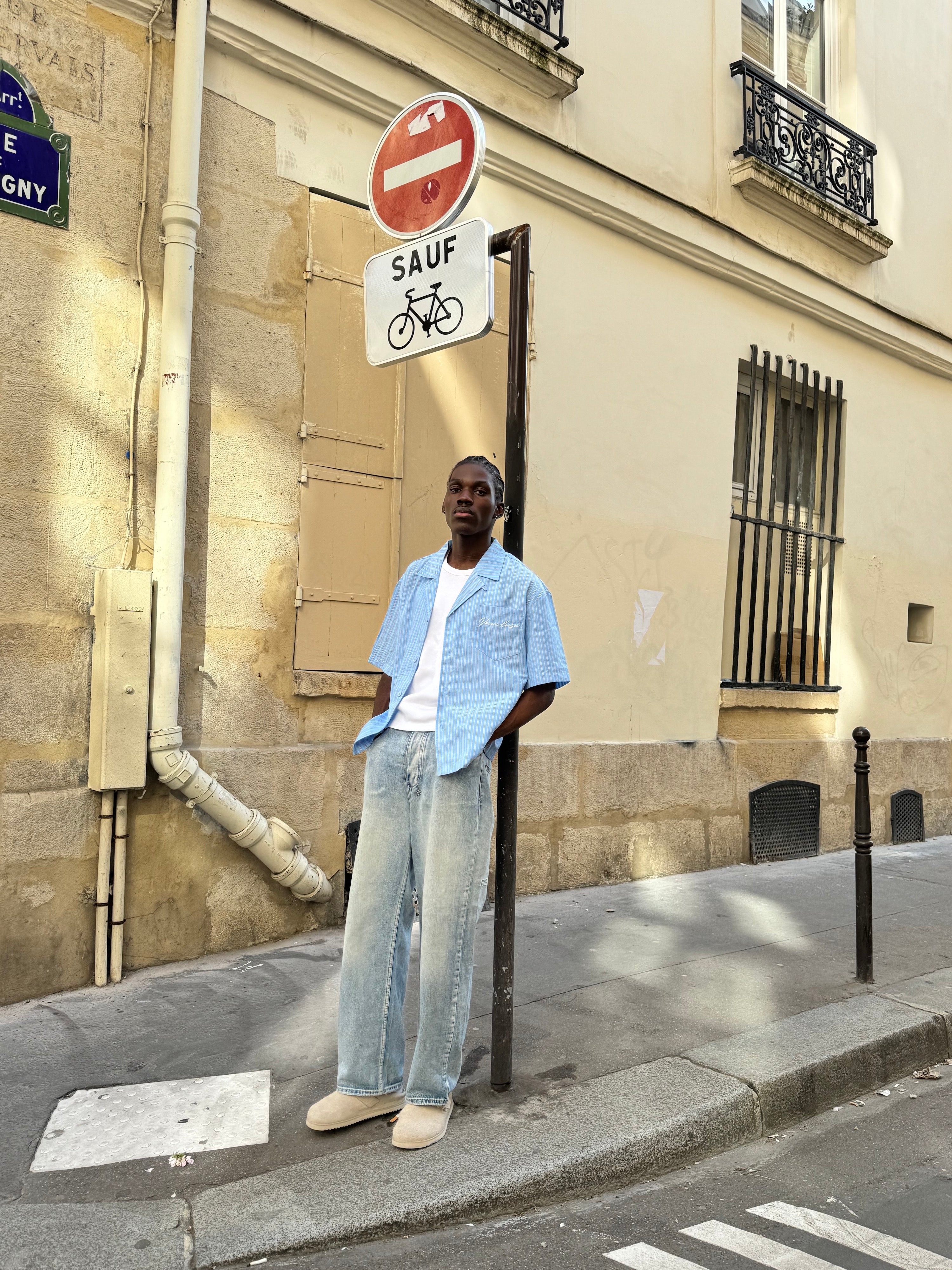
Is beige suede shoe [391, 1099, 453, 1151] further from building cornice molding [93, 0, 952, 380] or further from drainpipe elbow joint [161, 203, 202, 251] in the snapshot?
building cornice molding [93, 0, 952, 380]

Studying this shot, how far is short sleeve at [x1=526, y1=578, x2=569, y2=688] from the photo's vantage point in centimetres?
328

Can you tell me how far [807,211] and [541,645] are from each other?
6259 millimetres

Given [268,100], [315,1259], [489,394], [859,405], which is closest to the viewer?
[315,1259]

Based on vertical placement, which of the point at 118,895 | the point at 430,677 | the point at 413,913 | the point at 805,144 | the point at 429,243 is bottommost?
the point at 118,895

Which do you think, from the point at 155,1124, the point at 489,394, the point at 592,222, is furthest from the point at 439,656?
the point at 592,222

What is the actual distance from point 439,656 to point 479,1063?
56.5 inches

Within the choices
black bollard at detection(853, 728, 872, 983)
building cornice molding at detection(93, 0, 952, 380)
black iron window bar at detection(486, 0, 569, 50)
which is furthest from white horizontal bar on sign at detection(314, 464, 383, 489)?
black iron window bar at detection(486, 0, 569, 50)

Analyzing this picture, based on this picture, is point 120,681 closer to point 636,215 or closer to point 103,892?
point 103,892

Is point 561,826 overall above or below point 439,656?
below

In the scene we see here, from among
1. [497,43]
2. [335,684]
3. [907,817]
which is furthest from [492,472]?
[907,817]

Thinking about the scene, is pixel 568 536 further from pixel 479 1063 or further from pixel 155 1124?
pixel 155 1124

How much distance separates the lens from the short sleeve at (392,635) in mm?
3359

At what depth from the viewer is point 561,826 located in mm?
6496

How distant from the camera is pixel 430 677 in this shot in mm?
3254
